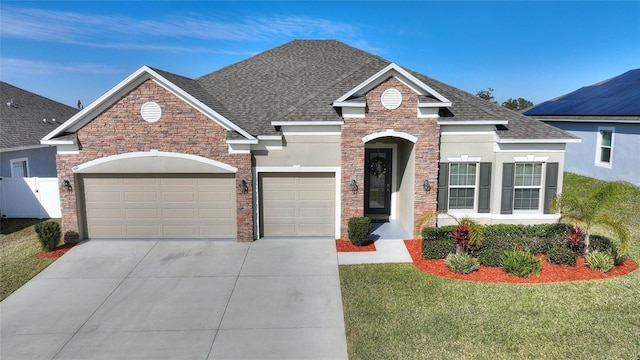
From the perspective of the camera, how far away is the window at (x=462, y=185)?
539 inches

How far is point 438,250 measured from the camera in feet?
37.3

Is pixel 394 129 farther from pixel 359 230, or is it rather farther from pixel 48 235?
pixel 48 235

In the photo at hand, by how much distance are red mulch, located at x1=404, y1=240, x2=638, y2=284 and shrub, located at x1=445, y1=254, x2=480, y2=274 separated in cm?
11

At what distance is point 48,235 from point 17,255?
3.97 feet

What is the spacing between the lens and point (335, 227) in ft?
44.8

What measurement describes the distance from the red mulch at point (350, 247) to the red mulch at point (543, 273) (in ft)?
6.20

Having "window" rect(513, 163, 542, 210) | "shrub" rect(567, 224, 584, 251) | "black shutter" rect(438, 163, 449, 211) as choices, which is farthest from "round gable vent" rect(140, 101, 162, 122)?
"shrub" rect(567, 224, 584, 251)

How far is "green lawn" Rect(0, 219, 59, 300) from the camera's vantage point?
10.5 m

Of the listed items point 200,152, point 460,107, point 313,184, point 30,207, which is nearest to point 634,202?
point 460,107

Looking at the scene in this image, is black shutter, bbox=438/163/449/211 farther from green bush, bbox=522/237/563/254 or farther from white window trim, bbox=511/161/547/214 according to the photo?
green bush, bbox=522/237/563/254

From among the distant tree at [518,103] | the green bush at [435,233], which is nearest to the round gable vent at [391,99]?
the green bush at [435,233]

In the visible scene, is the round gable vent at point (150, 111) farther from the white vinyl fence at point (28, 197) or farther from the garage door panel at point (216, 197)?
the white vinyl fence at point (28, 197)

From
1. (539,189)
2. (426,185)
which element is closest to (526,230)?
(539,189)

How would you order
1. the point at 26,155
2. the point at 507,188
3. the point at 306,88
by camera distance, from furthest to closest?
the point at 26,155, the point at 306,88, the point at 507,188
